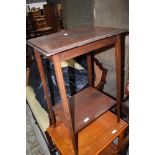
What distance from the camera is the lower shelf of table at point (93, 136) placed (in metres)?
1.07

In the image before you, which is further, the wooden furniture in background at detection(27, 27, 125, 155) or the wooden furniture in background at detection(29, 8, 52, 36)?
the wooden furniture in background at detection(29, 8, 52, 36)

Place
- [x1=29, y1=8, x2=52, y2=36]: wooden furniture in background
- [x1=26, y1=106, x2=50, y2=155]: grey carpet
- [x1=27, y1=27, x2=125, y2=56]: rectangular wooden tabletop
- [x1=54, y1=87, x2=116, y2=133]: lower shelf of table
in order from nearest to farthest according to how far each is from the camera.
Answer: [x1=27, y1=27, x2=125, y2=56]: rectangular wooden tabletop
[x1=54, y1=87, x2=116, y2=133]: lower shelf of table
[x1=26, y1=106, x2=50, y2=155]: grey carpet
[x1=29, y1=8, x2=52, y2=36]: wooden furniture in background

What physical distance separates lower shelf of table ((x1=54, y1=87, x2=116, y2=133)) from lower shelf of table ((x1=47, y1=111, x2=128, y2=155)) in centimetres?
15

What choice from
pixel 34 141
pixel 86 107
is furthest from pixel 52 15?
pixel 86 107

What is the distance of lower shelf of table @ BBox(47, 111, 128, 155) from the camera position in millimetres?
1073

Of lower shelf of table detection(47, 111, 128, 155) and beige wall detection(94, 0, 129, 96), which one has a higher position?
beige wall detection(94, 0, 129, 96)

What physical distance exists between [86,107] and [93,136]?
0.63 feet

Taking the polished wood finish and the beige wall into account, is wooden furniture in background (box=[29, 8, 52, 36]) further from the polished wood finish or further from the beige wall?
the polished wood finish

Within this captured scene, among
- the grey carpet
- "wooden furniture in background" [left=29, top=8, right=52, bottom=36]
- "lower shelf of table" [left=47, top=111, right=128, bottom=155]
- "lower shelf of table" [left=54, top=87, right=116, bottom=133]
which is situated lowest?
the grey carpet

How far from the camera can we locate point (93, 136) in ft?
3.75

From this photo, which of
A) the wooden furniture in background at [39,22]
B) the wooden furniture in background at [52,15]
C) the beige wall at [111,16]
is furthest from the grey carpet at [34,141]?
the wooden furniture in background at [52,15]

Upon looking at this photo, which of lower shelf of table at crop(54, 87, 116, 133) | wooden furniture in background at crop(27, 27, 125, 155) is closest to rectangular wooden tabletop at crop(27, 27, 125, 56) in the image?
wooden furniture in background at crop(27, 27, 125, 155)

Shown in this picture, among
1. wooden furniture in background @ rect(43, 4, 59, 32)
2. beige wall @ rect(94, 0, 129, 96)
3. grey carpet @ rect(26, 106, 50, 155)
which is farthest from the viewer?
wooden furniture in background @ rect(43, 4, 59, 32)
